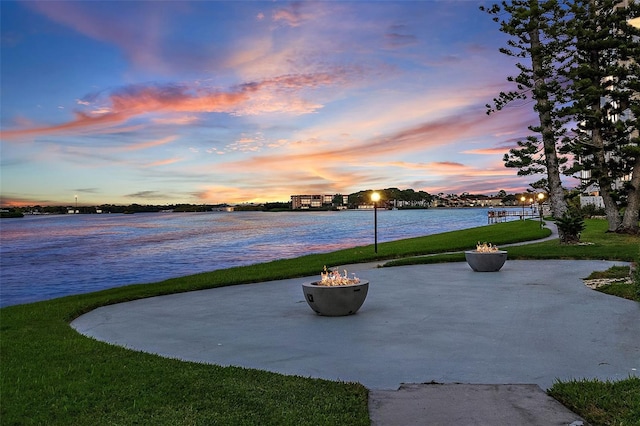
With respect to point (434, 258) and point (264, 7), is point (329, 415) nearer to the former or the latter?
point (434, 258)

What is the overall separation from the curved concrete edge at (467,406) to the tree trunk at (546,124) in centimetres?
2438

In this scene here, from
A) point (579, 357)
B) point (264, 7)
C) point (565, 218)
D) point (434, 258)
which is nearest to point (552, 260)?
point (434, 258)

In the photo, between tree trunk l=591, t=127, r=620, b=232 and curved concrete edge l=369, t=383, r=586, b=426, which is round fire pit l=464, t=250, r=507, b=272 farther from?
tree trunk l=591, t=127, r=620, b=232

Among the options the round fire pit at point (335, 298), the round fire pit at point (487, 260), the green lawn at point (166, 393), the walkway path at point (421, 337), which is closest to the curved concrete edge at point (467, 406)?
the walkway path at point (421, 337)

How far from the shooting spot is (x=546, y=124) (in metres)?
27.4

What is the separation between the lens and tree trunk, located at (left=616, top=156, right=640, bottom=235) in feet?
83.9

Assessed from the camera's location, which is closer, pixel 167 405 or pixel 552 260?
pixel 167 405

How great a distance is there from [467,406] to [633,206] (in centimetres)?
2590

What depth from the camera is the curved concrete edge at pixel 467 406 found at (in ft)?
13.6

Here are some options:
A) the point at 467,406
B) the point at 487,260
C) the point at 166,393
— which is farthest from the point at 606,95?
the point at 166,393

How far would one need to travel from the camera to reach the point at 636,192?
25.5 metres

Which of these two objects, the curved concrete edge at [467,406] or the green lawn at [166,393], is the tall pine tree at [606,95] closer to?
the curved concrete edge at [467,406]

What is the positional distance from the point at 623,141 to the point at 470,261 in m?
17.4

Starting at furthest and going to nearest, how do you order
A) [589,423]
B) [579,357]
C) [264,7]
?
[264,7]
[579,357]
[589,423]
